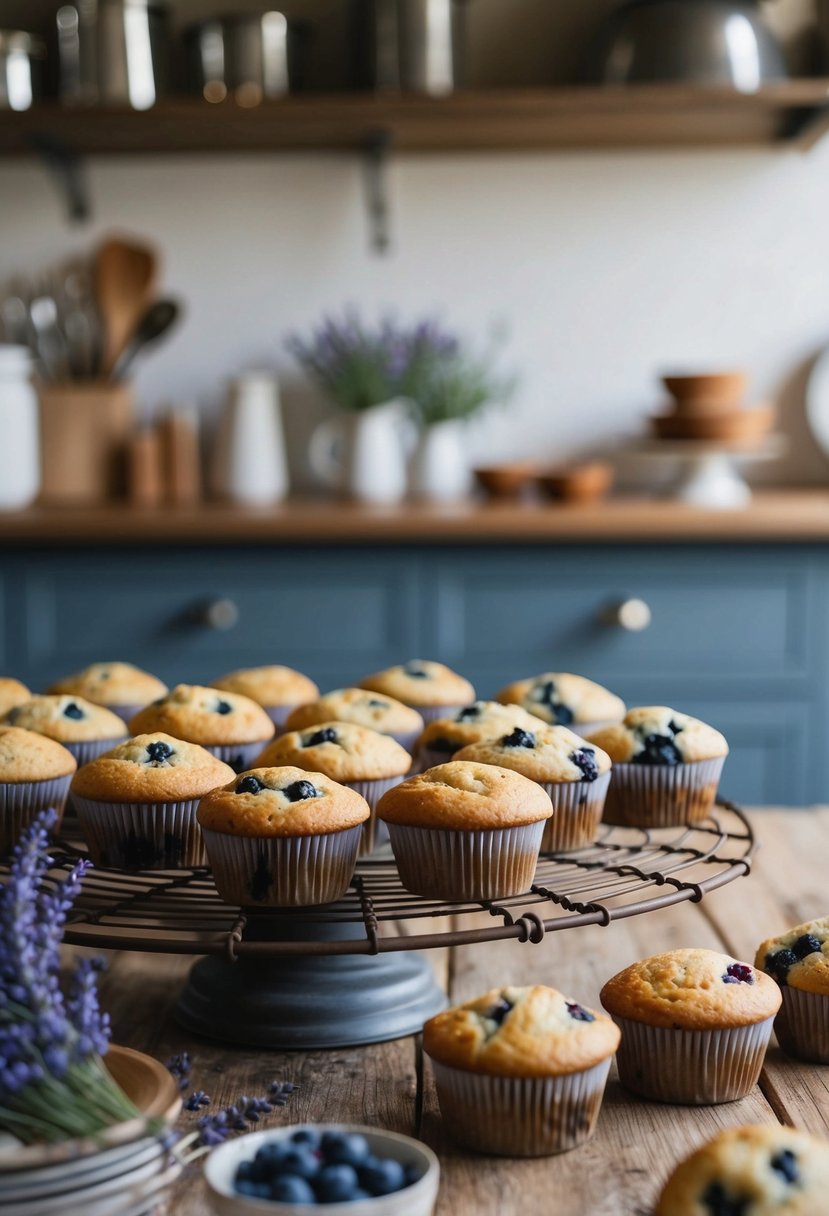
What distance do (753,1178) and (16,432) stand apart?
8.34 ft

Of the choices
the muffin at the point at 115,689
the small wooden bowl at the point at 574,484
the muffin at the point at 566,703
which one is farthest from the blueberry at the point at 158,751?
the small wooden bowl at the point at 574,484

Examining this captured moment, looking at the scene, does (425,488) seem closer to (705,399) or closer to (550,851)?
(705,399)

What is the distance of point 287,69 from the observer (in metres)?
2.91

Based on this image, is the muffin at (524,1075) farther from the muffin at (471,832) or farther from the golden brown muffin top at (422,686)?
the golden brown muffin top at (422,686)

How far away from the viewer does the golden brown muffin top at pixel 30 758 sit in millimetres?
1213

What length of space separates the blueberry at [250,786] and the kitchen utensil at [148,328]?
2.17 m

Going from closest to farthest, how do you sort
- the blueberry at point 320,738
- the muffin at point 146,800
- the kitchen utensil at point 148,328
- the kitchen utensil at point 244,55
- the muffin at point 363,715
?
the muffin at point 146,800 → the blueberry at point 320,738 → the muffin at point 363,715 → the kitchen utensil at point 244,55 → the kitchen utensil at point 148,328

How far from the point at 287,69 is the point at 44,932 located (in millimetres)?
2535

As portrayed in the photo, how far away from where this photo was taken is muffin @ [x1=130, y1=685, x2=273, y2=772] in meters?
1.37

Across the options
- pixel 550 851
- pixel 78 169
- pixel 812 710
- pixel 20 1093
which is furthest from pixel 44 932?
pixel 78 169

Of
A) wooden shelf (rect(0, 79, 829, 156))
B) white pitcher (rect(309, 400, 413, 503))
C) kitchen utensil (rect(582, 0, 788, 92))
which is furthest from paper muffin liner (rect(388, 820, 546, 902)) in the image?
kitchen utensil (rect(582, 0, 788, 92))

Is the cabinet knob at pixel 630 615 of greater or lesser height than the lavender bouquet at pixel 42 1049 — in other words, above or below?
below

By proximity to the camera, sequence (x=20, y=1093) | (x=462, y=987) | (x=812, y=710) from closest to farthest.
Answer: (x=20, y=1093) < (x=462, y=987) < (x=812, y=710)

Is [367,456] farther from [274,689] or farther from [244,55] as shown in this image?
[274,689]
